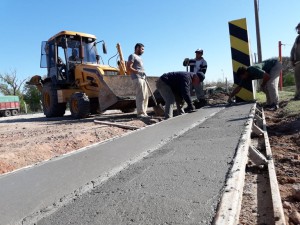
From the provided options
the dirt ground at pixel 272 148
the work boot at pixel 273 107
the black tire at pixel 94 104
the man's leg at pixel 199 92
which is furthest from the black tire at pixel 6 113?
the work boot at pixel 273 107

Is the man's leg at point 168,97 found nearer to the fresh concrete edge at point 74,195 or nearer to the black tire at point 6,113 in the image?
the fresh concrete edge at point 74,195

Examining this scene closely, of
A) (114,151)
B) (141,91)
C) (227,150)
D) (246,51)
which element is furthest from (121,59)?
(227,150)

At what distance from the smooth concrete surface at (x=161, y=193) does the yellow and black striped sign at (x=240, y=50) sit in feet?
15.9

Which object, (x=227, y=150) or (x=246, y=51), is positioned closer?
(x=227, y=150)

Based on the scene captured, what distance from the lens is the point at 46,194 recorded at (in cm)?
201

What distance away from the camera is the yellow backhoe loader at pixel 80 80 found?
812 cm

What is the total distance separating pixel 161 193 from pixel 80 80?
791cm

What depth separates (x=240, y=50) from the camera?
7453 millimetres

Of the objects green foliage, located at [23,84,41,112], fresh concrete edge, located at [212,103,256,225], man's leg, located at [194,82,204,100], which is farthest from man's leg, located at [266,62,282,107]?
green foliage, located at [23,84,41,112]

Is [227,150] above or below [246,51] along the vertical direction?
below

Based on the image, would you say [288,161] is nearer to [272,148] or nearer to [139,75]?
[272,148]

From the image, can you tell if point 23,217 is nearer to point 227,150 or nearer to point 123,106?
point 227,150

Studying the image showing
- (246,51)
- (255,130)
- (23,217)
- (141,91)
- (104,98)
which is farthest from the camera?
(104,98)

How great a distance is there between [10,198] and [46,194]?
220 mm
